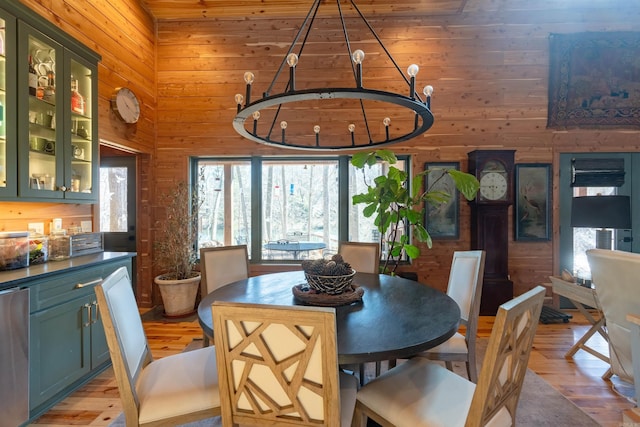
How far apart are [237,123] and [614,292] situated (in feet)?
8.45

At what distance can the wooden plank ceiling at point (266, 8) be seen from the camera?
3.82 metres

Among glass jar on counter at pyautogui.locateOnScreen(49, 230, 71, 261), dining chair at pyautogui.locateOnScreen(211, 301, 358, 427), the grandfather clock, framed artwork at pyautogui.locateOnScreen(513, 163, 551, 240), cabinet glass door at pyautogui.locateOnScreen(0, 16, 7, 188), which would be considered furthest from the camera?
framed artwork at pyautogui.locateOnScreen(513, 163, 551, 240)

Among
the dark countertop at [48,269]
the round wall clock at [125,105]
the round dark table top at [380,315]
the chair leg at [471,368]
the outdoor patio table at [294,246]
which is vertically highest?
the round wall clock at [125,105]

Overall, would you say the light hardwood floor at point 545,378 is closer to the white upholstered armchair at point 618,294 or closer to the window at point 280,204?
the white upholstered armchair at point 618,294

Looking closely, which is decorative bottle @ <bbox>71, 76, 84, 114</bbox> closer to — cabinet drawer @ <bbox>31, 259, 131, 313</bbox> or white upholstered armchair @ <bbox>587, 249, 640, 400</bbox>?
cabinet drawer @ <bbox>31, 259, 131, 313</bbox>

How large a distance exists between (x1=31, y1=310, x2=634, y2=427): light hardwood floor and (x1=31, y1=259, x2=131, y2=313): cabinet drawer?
0.74m

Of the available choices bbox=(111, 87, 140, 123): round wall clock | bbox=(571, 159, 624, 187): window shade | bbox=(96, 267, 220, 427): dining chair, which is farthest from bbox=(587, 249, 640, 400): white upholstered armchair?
bbox=(111, 87, 140, 123): round wall clock

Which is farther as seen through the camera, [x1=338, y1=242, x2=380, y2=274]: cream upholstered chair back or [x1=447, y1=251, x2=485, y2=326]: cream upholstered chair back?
[x1=338, y1=242, x2=380, y2=274]: cream upholstered chair back

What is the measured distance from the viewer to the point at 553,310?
3672 mm

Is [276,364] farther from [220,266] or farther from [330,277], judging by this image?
[220,266]

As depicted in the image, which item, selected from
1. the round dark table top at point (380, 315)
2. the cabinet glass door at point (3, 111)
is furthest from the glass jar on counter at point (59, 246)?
the round dark table top at point (380, 315)

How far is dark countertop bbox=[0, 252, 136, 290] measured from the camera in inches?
66.4

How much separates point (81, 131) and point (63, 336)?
5.60 ft

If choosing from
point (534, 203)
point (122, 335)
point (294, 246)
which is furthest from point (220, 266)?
point (534, 203)
